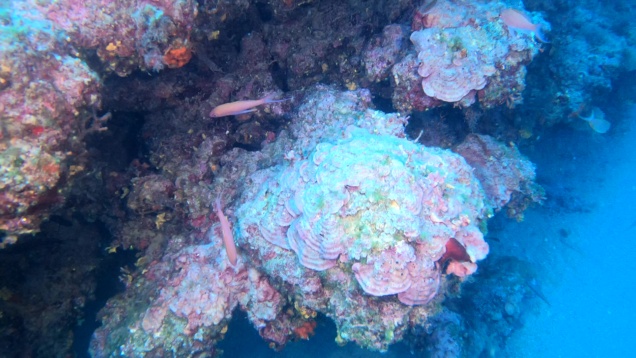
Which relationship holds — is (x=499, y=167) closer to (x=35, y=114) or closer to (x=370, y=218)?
(x=370, y=218)

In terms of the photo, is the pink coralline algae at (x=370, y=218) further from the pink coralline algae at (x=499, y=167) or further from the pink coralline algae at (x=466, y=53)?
the pink coralline algae at (x=499, y=167)

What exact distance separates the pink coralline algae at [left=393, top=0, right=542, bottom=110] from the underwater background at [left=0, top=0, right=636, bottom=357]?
30 millimetres

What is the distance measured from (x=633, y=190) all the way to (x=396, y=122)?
25.0 feet

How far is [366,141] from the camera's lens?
345cm

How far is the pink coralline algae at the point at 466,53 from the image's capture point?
4336 mm

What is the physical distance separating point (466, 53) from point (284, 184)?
120 inches

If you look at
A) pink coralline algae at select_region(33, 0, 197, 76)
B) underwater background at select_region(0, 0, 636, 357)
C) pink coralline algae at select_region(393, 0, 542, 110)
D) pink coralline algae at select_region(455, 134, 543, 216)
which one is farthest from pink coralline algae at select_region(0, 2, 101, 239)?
pink coralline algae at select_region(455, 134, 543, 216)

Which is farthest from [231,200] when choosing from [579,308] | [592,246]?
[592,246]

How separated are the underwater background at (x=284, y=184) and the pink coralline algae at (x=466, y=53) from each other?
3 centimetres

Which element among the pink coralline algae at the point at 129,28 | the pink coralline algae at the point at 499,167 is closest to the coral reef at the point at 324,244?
the pink coralline algae at the point at 499,167

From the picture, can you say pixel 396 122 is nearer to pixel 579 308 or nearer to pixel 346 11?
pixel 346 11

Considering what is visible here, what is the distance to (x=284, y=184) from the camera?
3.61 meters

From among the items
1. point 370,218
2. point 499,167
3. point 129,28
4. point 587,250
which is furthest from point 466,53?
point 587,250

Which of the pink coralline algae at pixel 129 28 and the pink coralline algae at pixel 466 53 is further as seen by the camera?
the pink coralline algae at pixel 466 53
